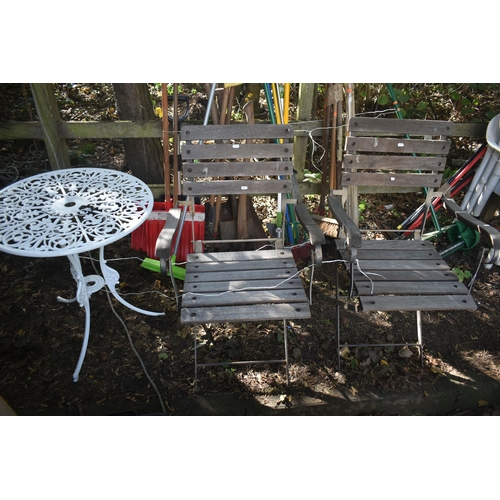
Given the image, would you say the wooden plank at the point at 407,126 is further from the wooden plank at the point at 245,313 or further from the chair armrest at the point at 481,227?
the wooden plank at the point at 245,313

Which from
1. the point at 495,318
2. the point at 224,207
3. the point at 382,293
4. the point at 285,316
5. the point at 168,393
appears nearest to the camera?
the point at 285,316

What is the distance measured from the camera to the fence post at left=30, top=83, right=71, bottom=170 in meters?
3.24

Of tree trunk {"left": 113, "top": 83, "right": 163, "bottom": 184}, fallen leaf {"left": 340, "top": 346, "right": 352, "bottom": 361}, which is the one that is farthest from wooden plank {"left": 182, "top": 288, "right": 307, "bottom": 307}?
tree trunk {"left": 113, "top": 83, "right": 163, "bottom": 184}

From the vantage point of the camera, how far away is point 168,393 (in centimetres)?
272

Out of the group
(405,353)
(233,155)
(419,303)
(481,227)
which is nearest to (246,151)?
(233,155)

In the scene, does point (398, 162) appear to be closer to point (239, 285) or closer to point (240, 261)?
point (240, 261)

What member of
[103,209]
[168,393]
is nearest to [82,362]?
[168,393]

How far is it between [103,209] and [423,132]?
2.23 m

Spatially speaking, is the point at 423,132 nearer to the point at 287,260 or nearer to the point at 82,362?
the point at 287,260

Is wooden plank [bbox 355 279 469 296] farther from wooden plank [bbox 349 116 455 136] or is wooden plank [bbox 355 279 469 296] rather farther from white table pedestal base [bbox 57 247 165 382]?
white table pedestal base [bbox 57 247 165 382]

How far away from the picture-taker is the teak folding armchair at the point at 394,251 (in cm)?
251

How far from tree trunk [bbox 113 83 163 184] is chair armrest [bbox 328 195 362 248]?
1711 millimetres

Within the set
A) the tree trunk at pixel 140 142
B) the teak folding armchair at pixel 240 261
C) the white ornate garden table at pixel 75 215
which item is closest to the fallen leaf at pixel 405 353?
the teak folding armchair at pixel 240 261

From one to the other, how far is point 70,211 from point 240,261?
1.11 m
